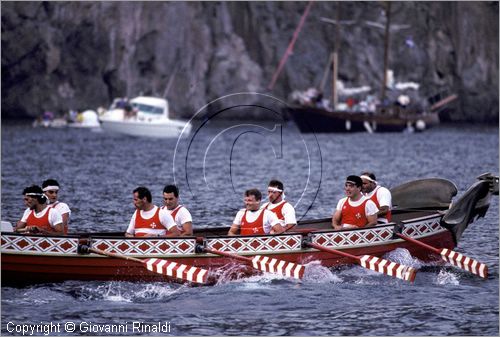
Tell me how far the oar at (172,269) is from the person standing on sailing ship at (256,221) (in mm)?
1865

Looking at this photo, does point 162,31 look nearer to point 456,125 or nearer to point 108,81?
point 108,81

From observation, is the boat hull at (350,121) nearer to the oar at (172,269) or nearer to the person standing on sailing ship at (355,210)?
the person standing on sailing ship at (355,210)

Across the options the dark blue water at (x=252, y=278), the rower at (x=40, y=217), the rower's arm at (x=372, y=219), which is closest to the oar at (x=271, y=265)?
the dark blue water at (x=252, y=278)

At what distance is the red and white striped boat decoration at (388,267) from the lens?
23.7m

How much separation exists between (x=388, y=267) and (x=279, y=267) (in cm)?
229

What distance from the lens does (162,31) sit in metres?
103

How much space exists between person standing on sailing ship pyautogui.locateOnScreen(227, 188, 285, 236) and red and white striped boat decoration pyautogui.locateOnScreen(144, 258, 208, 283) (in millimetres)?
1854

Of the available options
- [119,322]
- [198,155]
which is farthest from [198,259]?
[198,155]

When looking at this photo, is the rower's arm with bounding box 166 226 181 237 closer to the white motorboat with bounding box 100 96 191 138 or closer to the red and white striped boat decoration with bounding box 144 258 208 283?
the red and white striped boat decoration with bounding box 144 258 208 283

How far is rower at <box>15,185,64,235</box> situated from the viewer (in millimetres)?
24203

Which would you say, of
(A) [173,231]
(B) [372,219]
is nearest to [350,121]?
(B) [372,219]

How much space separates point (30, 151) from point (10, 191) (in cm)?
2240

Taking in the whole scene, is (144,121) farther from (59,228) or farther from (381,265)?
(381,265)

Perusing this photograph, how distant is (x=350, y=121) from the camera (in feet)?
305
